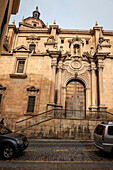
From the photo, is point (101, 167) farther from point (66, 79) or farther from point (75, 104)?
point (66, 79)

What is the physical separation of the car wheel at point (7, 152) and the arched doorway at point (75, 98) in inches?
381

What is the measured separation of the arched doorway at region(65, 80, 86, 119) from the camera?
14516 mm

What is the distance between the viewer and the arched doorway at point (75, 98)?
14516 millimetres

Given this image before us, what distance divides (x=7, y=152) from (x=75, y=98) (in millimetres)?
11126

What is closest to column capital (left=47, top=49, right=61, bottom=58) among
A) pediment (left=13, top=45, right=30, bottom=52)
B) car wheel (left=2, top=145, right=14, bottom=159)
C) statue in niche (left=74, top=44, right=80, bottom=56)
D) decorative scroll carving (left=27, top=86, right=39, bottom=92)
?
pediment (left=13, top=45, right=30, bottom=52)

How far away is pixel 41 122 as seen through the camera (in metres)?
10.8

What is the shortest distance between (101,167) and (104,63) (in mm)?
12895

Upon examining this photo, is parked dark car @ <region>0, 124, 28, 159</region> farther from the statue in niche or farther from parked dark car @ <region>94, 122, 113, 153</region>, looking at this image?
the statue in niche

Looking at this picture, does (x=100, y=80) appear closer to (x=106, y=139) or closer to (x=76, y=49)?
(x=76, y=49)

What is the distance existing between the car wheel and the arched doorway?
967 cm

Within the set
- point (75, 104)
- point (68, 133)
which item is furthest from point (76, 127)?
point (75, 104)

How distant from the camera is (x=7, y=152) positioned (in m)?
5.38

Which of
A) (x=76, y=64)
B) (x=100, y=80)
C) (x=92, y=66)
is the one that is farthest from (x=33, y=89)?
(x=92, y=66)

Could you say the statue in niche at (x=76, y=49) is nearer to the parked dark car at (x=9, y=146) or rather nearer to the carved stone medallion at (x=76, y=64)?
the carved stone medallion at (x=76, y=64)
